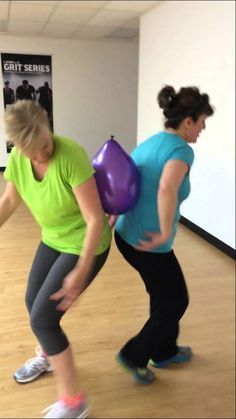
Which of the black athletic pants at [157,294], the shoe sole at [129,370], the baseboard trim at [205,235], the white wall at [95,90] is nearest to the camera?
the black athletic pants at [157,294]

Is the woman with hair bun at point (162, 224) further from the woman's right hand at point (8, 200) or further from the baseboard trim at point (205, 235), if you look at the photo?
the baseboard trim at point (205, 235)

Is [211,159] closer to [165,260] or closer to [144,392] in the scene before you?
[165,260]

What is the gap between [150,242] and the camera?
917 millimetres

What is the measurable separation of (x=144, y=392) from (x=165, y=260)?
0.44m

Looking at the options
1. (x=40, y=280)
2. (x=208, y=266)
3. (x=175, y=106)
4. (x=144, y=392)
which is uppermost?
(x=175, y=106)

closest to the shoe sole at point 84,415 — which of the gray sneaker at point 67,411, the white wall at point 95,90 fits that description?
the gray sneaker at point 67,411

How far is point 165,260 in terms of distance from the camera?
96 cm

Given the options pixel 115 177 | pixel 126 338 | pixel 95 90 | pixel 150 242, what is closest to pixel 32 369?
pixel 126 338

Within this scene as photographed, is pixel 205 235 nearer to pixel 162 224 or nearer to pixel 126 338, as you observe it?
pixel 126 338

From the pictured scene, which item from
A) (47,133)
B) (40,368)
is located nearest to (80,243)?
(47,133)

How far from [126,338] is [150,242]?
0.58m

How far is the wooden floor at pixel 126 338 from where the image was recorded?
1020mm

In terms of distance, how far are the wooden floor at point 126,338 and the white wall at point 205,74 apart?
195 millimetres

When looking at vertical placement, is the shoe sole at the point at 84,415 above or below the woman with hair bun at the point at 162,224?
below
